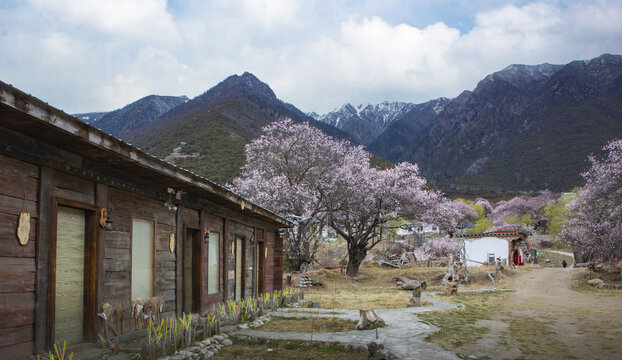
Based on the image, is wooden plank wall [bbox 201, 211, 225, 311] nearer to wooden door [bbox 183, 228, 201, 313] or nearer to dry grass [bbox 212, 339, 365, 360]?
wooden door [bbox 183, 228, 201, 313]

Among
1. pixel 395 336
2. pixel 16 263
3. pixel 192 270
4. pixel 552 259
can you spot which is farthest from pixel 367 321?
pixel 552 259

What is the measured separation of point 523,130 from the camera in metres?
126

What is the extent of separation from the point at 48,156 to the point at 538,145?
117046 mm

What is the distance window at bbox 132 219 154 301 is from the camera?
7969mm

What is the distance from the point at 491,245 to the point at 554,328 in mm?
31783

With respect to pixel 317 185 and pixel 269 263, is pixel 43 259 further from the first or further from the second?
pixel 317 185

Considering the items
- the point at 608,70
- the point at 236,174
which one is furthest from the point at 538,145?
the point at 236,174

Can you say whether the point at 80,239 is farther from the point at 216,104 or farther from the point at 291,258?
the point at 216,104

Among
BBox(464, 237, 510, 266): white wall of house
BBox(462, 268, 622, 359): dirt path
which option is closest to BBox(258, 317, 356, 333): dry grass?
BBox(462, 268, 622, 359): dirt path

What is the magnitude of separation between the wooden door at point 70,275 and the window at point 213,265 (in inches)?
178

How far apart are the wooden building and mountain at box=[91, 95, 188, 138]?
276 ft

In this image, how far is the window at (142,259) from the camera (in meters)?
7.97

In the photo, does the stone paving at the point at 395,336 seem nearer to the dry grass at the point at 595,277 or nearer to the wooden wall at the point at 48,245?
the wooden wall at the point at 48,245

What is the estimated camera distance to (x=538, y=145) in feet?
359
